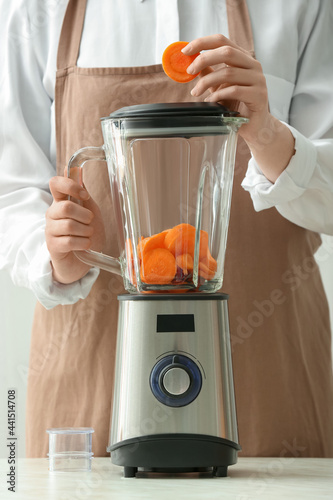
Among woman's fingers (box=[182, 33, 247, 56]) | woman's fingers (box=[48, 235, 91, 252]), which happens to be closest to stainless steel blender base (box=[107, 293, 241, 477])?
woman's fingers (box=[48, 235, 91, 252])

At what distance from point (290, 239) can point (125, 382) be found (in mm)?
404

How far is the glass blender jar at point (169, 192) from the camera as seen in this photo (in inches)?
25.8

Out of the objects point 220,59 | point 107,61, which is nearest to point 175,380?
point 220,59

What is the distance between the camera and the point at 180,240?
0.67 meters

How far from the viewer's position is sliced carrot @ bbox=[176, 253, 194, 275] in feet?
2.16

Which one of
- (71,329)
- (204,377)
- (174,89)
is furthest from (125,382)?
(174,89)

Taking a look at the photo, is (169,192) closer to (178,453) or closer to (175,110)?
(175,110)

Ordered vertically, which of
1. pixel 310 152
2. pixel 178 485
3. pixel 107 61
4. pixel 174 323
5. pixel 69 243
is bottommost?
pixel 178 485

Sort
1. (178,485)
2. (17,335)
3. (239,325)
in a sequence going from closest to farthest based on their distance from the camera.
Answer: (178,485) < (239,325) < (17,335)

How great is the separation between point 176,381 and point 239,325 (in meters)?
0.31

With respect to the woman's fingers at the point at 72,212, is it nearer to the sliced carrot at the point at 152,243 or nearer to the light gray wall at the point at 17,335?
the sliced carrot at the point at 152,243

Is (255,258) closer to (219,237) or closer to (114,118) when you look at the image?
(219,237)

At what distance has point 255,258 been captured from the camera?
949 mm

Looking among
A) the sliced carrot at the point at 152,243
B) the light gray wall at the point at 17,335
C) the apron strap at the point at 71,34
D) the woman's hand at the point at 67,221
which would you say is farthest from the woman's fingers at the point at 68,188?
the light gray wall at the point at 17,335
